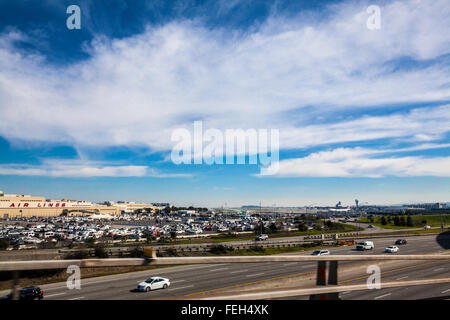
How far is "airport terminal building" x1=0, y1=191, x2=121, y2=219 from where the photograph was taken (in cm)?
11014

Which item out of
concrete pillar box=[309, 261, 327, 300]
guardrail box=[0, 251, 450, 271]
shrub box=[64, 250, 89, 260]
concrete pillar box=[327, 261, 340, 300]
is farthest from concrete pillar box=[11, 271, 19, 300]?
shrub box=[64, 250, 89, 260]

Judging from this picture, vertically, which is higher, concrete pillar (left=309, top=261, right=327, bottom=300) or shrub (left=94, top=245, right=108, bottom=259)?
concrete pillar (left=309, top=261, right=327, bottom=300)

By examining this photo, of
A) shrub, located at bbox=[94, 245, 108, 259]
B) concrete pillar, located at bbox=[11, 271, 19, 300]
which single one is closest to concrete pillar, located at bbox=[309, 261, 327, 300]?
concrete pillar, located at bbox=[11, 271, 19, 300]

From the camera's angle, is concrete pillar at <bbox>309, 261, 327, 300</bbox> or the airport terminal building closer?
concrete pillar at <bbox>309, 261, 327, 300</bbox>

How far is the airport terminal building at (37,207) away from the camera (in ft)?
361

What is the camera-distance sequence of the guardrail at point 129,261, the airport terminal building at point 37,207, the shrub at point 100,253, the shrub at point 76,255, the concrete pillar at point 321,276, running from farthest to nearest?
1. the airport terminal building at point 37,207
2. the shrub at point 100,253
3. the shrub at point 76,255
4. the concrete pillar at point 321,276
5. the guardrail at point 129,261

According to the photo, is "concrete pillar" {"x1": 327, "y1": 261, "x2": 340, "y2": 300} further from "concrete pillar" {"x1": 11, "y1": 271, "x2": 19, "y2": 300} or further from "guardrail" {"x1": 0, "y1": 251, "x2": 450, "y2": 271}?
"concrete pillar" {"x1": 11, "y1": 271, "x2": 19, "y2": 300}

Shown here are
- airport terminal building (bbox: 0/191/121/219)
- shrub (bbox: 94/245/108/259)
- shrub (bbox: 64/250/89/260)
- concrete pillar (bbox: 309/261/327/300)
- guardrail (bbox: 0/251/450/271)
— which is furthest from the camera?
airport terminal building (bbox: 0/191/121/219)

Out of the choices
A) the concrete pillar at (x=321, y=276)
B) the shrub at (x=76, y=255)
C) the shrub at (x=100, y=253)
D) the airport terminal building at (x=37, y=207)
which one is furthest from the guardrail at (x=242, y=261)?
the airport terminal building at (x=37, y=207)

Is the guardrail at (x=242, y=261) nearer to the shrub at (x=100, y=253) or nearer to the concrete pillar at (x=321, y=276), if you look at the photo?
the concrete pillar at (x=321, y=276)

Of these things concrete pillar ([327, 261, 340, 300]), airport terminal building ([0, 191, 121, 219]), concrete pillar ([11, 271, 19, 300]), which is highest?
concrete pillar ([11, 271, 19, 300])

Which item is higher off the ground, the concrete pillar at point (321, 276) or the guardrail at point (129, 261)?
the guardrail at point (129, 261)

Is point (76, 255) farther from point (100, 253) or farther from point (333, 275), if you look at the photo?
point (333, 275)

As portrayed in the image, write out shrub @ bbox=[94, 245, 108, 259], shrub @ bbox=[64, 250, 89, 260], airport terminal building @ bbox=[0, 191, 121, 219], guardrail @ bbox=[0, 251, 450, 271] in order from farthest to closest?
airport terminal building @ bbox=[0, 191, 121, 219], shrub @ bbox=[94, 245, 108, 259], shrub @ bbox=[64, 250, 89, 260], guardrail @ bbox=[0, 251, 450, 271]
